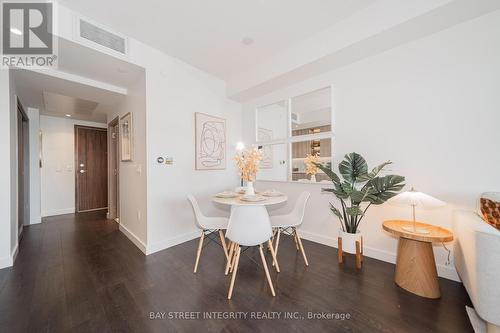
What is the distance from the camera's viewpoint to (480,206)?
1.69 m

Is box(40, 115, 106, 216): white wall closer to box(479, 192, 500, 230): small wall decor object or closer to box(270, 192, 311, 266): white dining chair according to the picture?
box(270, 192, 311, 266): white dining chair

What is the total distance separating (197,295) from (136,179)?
2.05m

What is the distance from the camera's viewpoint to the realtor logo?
1.83 m

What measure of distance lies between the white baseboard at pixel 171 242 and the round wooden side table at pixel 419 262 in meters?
2.74

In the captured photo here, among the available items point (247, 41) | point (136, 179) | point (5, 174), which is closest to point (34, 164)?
point (5, 174)

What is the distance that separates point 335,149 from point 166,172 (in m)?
2.55

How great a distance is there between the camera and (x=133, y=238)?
2.99 m

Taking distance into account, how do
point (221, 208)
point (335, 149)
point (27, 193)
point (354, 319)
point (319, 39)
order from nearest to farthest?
point (354, 319) < point (319, 39) < point (335, 149) < point (221, 208) < point (27, 193)

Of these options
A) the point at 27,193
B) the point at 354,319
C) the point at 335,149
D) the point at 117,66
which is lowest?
the point at 354,319

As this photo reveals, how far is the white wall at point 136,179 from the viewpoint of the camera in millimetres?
2730

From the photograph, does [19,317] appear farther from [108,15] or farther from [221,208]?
[108,15]

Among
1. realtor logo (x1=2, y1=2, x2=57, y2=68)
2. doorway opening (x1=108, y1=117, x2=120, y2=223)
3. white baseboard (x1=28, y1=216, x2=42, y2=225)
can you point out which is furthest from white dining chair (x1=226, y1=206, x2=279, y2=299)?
white baseboard (x1=28, y1=216, x2=42, y2=225)

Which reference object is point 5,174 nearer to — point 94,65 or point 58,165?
point 94,65

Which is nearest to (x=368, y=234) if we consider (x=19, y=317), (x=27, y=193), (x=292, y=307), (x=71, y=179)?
(x=292, y=307)
